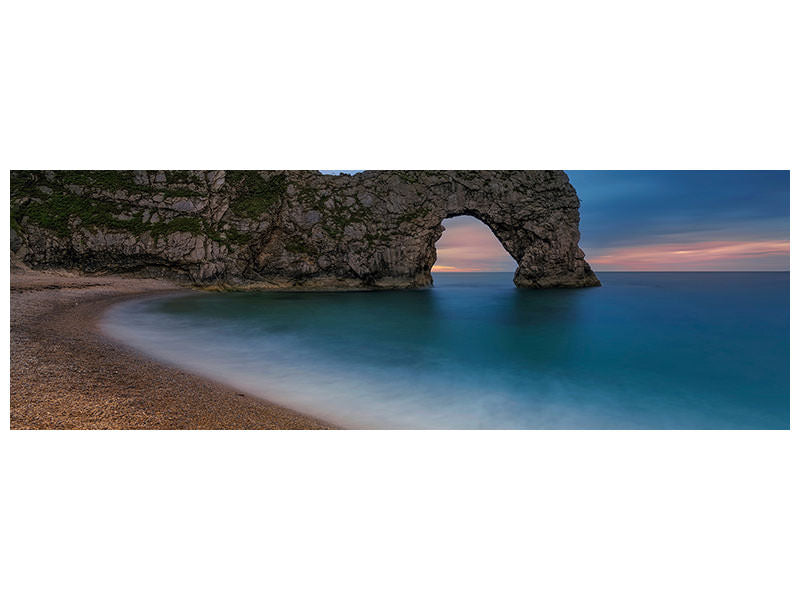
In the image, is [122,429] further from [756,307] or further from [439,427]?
[756,307]

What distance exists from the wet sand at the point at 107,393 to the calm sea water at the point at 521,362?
1.51ft

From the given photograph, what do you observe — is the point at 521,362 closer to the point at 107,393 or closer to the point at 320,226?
the point at 107,393

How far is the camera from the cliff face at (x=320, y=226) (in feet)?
49.0

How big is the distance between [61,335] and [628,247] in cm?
1032

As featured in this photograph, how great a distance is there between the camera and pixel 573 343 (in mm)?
6484

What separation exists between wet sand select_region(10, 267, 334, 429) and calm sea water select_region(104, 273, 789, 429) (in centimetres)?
46

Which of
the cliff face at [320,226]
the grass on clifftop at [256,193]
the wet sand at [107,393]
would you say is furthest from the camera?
the grass on clifftop at [256,193]

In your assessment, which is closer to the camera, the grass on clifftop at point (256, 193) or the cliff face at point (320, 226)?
the cliff face at point (320, 226)

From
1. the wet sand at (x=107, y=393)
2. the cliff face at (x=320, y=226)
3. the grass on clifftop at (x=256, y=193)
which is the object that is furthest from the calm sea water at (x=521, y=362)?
the grass on clifftop at (x=256, y=193)

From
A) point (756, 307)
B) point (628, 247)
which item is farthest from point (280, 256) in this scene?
point (756, 307)

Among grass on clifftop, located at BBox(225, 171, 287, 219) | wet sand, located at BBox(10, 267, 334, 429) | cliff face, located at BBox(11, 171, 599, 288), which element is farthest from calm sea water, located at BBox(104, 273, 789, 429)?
grass on clifftop, located at BBox(225, 171, 287, 219)

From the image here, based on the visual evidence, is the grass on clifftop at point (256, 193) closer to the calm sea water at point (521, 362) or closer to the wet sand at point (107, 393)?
the calm sea water at point (521, 362)

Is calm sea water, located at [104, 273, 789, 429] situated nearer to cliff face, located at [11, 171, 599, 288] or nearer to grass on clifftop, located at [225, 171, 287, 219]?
cliff face, located at [11, 171, 599, 288]

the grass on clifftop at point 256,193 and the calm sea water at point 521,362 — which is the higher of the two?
the grass on clifftop at point 256,193
